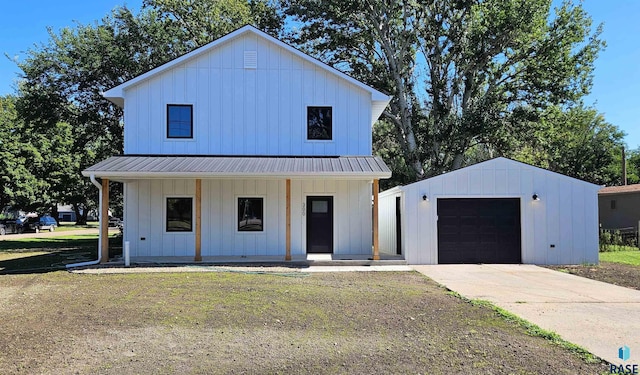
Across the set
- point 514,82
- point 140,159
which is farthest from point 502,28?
point 140,159

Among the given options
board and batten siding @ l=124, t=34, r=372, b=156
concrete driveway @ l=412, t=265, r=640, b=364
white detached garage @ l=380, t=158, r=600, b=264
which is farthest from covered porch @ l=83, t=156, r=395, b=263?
concrete driveway @ l=412, t=265, r=640, b=364

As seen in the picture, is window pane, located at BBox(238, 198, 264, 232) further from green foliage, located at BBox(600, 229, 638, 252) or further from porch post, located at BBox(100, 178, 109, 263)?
green foliage, located at BBox(600, 229, 638, 252)

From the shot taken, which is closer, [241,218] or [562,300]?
[562,300]

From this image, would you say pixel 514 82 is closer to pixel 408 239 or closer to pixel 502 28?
pixel 502 28

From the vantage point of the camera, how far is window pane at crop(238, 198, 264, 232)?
1534 cm

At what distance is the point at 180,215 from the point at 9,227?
92.0 feet

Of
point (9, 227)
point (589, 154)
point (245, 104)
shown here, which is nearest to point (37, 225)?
point (9, 227)

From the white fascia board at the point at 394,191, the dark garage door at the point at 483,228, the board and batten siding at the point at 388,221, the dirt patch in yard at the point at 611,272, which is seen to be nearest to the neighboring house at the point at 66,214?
the board and batten siding at the point at 388,221

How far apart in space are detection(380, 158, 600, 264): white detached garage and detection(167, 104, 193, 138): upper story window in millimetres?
7502

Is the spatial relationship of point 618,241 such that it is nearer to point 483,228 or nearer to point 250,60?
point 483,228

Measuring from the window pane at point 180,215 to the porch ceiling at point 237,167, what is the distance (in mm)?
1517

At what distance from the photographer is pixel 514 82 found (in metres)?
24.7

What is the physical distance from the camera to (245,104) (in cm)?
1572

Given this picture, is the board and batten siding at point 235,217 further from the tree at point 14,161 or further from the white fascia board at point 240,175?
the tree at point 14,161
